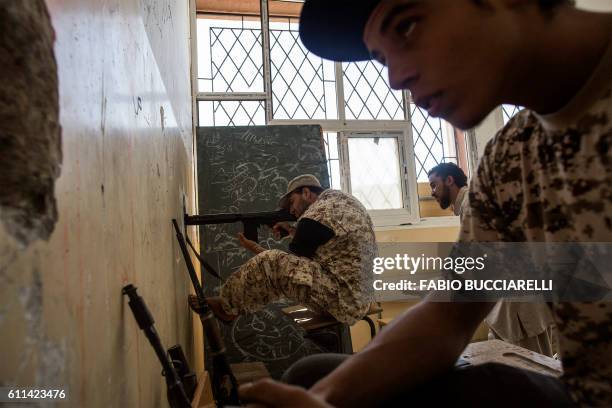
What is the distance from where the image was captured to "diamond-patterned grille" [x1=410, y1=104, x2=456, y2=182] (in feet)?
12.2

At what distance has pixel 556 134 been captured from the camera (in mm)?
548

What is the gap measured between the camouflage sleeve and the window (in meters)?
2.80

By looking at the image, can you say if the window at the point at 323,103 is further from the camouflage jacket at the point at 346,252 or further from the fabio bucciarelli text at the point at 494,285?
the fabio bucciarelli text at the point at 494,285

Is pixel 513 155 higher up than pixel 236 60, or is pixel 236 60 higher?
pixel 236 60

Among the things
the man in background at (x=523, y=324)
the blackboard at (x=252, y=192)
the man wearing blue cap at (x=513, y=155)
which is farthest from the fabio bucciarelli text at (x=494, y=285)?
the blackboard at (x=252, y=192)

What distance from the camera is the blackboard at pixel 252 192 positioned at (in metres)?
2.46

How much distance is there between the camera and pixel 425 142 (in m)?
3.75

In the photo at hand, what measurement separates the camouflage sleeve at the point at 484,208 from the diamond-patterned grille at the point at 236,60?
3036mm

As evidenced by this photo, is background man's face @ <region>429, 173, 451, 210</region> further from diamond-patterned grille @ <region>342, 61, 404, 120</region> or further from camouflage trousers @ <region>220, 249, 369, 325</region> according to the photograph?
camouflage trousers @ <region>220, 249, 369, 325</region>

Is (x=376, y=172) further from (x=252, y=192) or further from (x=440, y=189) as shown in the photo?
(x=252, y=192)

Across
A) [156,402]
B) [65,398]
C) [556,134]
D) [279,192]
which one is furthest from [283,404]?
[279,192]

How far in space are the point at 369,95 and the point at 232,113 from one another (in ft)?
4.32

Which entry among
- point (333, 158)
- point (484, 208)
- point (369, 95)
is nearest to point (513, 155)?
point (484, 208)

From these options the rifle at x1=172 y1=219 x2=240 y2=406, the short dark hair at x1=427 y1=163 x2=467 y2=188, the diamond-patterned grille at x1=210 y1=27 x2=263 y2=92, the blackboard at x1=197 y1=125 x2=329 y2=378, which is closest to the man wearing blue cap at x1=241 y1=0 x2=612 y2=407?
the rifle at x1=172 y1=219 x2=240 y2=406
